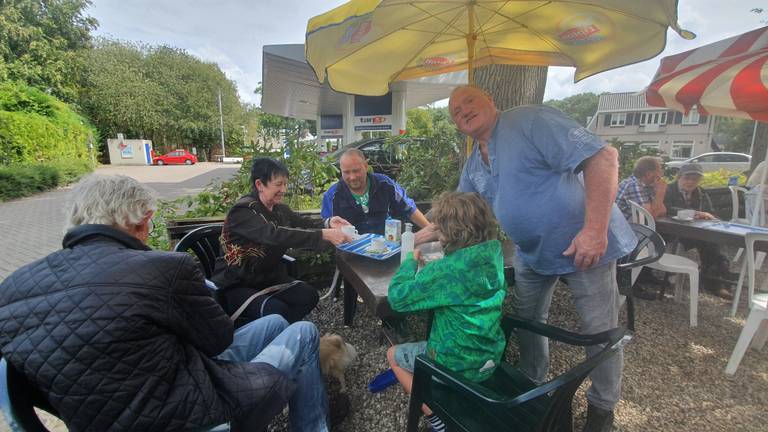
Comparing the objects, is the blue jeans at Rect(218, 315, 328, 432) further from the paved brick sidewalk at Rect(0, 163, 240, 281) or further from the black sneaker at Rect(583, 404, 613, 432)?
the paved brick sidewalk at Rect(0, 163, 240, 281)

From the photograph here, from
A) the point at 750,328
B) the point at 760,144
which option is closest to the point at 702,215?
the point at 750,328

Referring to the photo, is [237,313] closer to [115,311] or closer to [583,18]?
[115,311]

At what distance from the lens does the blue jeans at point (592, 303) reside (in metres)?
1.73

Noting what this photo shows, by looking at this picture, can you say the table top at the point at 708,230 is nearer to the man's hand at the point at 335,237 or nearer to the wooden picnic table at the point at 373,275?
the wooden picnic table at the point at 373,275

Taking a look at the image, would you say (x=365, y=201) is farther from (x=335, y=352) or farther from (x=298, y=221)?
(x=335, y=352)

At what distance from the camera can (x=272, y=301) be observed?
2301mm

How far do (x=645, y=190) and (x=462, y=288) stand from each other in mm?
3652

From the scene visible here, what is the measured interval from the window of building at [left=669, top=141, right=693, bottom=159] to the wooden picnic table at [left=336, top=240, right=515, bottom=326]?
4475 cm

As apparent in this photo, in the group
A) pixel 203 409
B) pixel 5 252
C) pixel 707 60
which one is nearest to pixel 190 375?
pixel 203 409

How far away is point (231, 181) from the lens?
4.27 m

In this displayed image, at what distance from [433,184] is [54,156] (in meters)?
19.1

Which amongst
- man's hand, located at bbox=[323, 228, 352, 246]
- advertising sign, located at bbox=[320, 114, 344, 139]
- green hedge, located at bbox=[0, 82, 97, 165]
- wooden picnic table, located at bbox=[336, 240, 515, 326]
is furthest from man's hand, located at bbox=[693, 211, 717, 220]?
green hedge, located at bbox=[0, 82, 97, 165]

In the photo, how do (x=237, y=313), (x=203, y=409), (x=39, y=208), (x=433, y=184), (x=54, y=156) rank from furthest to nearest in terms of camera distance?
(x=54, y=156)
(x=39, y=208)
(x=433, y=184)
(x=237, y=313)
(x=203, y=409)

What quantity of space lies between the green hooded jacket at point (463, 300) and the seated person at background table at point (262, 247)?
92 cm
